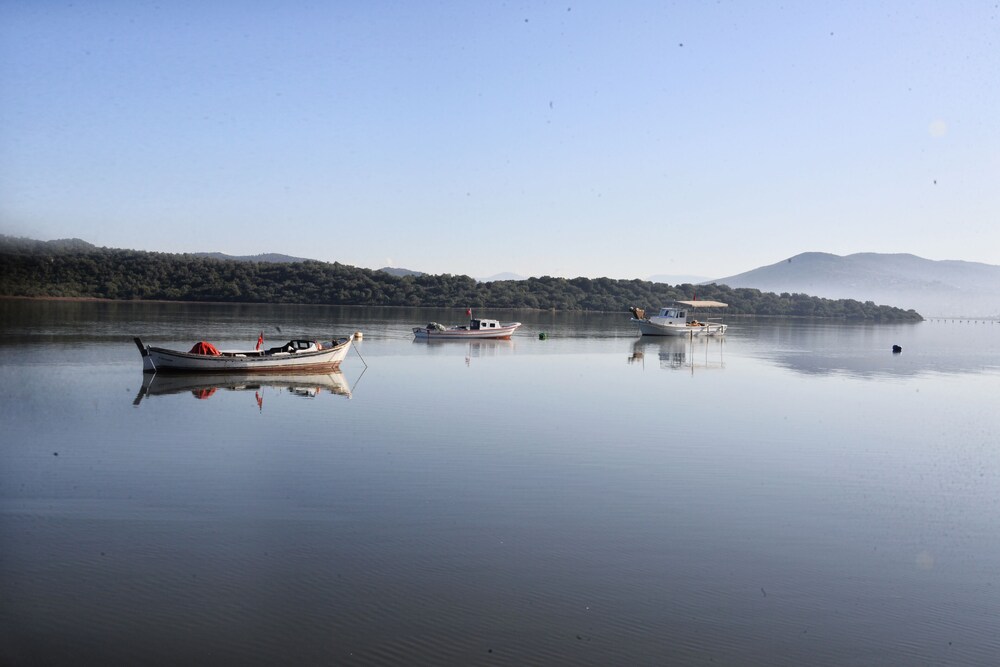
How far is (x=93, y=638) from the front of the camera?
30.8 feet

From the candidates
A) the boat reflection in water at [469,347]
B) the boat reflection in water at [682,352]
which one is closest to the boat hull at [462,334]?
the boat reflection in water at [469,347]

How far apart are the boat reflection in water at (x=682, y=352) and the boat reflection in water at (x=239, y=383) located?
2233 cm

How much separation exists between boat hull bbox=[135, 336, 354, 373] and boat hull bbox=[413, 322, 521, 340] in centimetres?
2922

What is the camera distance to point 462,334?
2844 inches

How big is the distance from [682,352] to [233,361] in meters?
40.0

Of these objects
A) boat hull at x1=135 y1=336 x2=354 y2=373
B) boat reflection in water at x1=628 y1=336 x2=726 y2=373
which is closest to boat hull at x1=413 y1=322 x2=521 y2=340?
boat reflection in water at x1=628 y1=336 x2=726 y2=373

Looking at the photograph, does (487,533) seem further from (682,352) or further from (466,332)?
(466,332)

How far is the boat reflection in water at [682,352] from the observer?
54.0 m

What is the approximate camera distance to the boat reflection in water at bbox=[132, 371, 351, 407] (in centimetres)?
3222

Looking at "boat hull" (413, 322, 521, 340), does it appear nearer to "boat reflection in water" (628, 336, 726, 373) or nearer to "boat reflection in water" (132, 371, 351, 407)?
"boat reflection in water" (628, 336, 726, 373)

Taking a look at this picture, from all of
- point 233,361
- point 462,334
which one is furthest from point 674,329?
point 233,361

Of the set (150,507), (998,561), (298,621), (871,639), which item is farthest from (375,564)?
(998,561)

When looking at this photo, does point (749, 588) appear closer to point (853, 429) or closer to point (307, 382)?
point (853, 429)

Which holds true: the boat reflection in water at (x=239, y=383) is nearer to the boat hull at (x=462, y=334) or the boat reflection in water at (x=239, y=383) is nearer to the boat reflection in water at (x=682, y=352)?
the boat reflection in water at (x=682, y=352)
